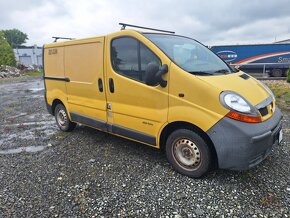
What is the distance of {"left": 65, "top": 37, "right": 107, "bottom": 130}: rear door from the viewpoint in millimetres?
4359

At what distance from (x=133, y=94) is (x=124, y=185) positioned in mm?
1366

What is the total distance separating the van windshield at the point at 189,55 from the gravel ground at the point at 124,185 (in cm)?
153

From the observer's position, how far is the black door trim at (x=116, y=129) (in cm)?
382

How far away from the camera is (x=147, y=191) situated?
3.19 meters

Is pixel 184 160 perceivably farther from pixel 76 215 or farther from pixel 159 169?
pixel 76 215

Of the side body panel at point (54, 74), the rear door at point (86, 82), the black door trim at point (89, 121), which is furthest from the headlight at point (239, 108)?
the side body panel at point (54, 74)

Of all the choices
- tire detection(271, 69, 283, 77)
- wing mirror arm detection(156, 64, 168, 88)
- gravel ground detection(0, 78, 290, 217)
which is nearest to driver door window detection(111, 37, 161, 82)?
wing mirror arm detection(156, 64, 168, 88)

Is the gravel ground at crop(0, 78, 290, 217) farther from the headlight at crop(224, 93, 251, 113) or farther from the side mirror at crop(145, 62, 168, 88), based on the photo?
the side mirror at crop(145, 62, 168, 88)

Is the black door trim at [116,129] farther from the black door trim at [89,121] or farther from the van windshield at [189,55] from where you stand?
the van windshield at [189,55]

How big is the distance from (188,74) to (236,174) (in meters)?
1.61

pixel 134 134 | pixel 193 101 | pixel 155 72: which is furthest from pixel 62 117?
pixel 193 101

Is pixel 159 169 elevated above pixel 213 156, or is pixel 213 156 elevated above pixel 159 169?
pixel 213 156

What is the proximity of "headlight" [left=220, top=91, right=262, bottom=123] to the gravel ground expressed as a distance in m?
0.95

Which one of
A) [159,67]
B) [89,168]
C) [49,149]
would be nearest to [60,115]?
[49,149]
